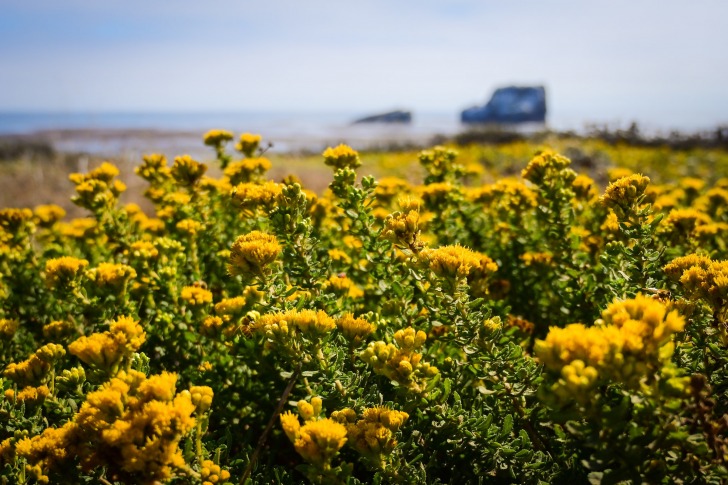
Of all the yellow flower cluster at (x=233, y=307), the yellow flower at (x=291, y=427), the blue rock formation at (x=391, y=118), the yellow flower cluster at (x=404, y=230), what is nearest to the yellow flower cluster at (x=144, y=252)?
the yellow flower cluster at (x=233, y=307)

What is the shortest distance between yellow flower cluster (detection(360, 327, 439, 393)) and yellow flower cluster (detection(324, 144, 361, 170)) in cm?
148

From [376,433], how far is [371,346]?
33cm

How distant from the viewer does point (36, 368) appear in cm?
223

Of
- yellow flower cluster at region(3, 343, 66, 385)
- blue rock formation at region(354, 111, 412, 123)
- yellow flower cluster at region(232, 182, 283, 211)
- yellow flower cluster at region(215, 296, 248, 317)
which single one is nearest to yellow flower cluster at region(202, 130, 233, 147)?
yellow flower cluster at region(232, 182, 283, 211)

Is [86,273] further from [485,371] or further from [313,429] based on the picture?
[485,371]

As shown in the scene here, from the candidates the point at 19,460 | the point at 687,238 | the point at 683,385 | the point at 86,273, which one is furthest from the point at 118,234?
the point at 687,238

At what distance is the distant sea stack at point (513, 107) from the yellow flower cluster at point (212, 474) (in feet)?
212

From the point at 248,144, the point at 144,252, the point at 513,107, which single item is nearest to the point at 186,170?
the point at 248,144

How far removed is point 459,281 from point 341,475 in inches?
34.3

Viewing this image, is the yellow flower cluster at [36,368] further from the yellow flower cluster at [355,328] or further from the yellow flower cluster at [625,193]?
the yellow flower cluster at [625,193]

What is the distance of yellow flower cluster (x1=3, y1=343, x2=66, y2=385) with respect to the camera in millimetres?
2195

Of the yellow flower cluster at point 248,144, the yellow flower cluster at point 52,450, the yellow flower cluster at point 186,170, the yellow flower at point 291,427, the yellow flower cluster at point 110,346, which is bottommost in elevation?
the yellow flower cluster at point 52,450

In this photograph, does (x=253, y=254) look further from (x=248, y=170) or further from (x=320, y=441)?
(x=248, y=170)

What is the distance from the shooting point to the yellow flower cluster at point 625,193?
2.29 m
